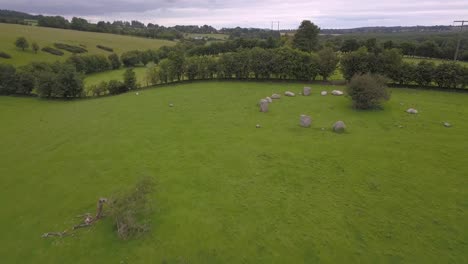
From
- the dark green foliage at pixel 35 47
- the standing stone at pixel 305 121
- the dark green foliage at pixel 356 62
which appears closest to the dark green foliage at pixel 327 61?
the dark green foliage at pixel 356 62

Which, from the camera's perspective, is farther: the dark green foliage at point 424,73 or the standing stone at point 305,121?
the dark green foliage at point 424,73

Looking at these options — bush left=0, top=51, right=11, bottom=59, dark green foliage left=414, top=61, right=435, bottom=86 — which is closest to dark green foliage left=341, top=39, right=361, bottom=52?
dark green foliage left=414, top=61, right=435, bottom=86

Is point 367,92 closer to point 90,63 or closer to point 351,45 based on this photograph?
point 351,45

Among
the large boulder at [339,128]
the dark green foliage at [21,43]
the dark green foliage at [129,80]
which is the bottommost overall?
the large boulder at [339,128]

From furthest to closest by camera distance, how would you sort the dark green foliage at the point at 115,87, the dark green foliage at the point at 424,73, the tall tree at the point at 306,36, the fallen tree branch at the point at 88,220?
the tall tree at the point at 306,36 < the dark green foliage at the point at 115,87 < the dark green foliage at the point at 424,73 < the fallen tree branch at the point at 88,220

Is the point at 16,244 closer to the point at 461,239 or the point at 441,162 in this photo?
the point at 461,239

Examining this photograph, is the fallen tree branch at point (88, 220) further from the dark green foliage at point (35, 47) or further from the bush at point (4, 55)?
the dark green foliage at point (35, 47)

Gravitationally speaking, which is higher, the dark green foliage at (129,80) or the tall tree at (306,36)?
the tall tree at (306,36)

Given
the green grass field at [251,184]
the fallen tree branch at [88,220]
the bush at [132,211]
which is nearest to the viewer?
the green grass field at [251,184]
